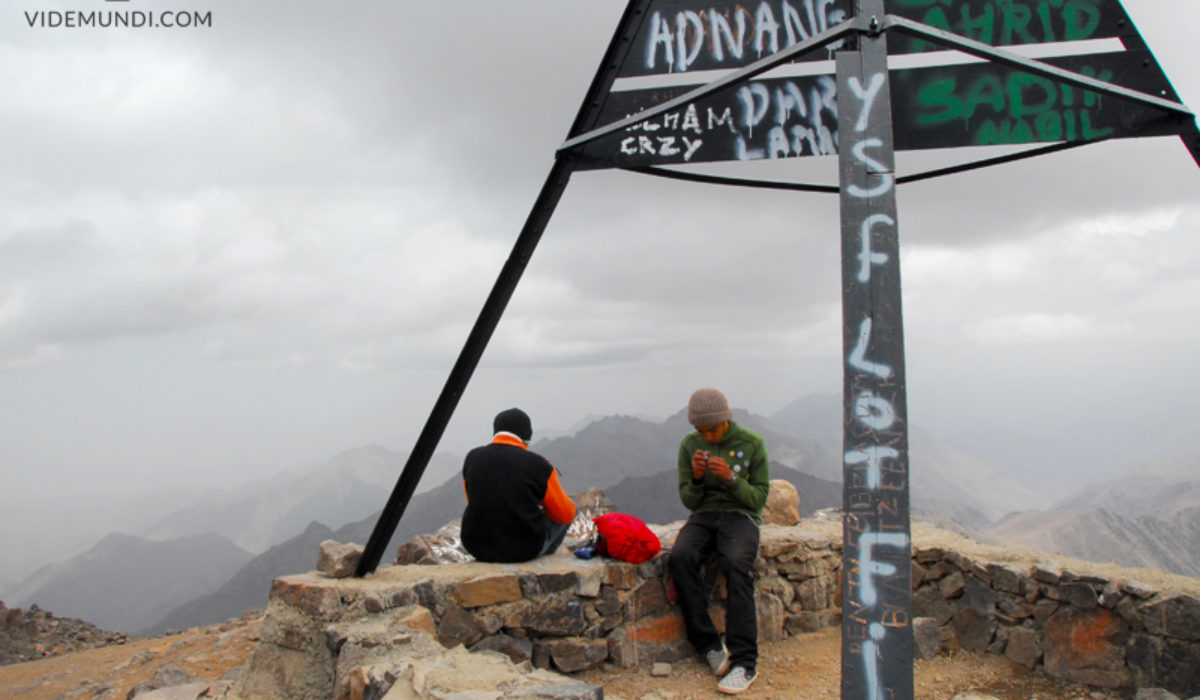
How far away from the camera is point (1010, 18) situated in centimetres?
399

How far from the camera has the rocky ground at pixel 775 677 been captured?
4391 millimetres

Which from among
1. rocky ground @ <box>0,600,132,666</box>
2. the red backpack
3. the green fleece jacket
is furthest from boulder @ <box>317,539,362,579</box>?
rocky ground @ <box>0,600,132,666</box>

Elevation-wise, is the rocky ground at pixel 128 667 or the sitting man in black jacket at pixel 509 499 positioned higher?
the sitting man in black jacket at pixel 509 499

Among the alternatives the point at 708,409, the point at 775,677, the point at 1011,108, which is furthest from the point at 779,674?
the point at 1011,108

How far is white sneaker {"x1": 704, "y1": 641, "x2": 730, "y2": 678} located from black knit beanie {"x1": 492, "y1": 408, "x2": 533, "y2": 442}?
1932mm

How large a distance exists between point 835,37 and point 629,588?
364 cm

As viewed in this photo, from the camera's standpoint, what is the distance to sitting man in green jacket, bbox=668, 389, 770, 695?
4.54 m

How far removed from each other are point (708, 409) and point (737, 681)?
1.75m

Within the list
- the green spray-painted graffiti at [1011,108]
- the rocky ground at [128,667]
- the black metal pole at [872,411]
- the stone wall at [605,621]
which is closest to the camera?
the black metal pole at [872,411]

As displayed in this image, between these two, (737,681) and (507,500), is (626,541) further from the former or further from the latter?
(737,681)

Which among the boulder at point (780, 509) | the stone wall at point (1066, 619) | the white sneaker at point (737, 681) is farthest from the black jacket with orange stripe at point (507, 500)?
the stone wall at point (1066, 619)

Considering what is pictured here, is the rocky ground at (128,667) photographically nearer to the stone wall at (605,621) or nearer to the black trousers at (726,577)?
the stone wall at (605,621)

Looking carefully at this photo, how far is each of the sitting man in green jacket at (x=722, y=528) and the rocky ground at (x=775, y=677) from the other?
205 mm

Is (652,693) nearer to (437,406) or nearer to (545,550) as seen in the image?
(545,550)
